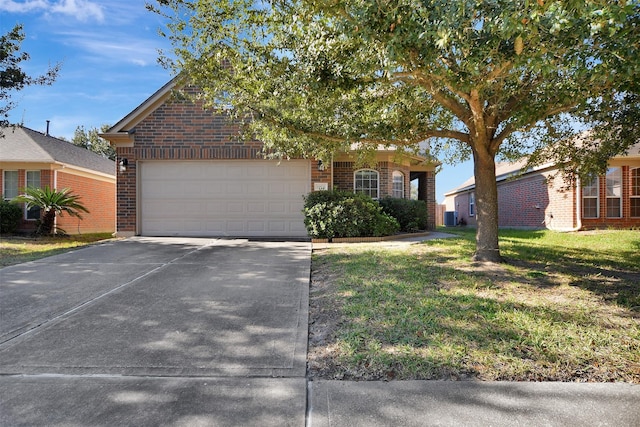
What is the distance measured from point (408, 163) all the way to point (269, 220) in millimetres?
5773

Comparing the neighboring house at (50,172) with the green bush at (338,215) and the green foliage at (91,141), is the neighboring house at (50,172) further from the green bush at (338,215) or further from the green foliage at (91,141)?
the green foliage at (91,141)

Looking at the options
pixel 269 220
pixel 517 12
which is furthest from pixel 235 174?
pixel 517 12

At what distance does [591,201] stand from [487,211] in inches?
424

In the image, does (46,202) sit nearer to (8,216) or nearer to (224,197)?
(8,216)

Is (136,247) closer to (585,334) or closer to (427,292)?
(427,292)

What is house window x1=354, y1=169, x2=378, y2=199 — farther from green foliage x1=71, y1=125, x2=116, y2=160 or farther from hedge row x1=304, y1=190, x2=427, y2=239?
green foliage x1=71, y1=125, x2=116, y2=160

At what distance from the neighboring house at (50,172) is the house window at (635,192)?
20705 mm

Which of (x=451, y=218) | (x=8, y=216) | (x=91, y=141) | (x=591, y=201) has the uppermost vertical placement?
(x=91, y=141)

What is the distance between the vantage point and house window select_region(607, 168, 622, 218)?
1419 cm

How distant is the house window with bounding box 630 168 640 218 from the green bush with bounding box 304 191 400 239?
11.1 m

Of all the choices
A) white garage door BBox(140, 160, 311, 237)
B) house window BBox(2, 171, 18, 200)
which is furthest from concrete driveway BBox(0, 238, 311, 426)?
house window BBox(2, 171, 18, 200)

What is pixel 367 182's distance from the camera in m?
13.0

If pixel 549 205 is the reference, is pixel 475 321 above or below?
below

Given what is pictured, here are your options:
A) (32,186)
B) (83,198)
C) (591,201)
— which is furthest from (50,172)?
(591,201)
